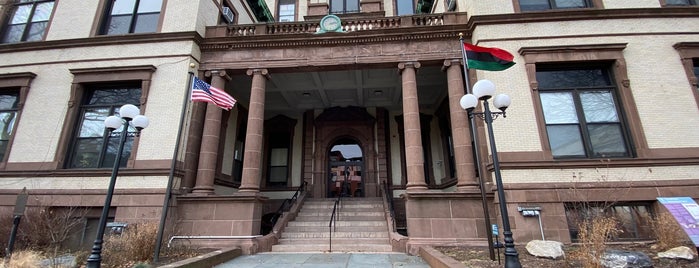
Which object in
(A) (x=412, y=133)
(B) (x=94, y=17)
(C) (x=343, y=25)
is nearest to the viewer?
(A) (x=412, y=133)

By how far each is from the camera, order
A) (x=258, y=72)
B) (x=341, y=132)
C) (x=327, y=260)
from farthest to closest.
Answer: (x=341, y=132)
(x=258, y=72)
(x=327, y=260)

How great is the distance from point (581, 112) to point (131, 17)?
16.4m

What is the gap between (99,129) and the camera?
435 inches

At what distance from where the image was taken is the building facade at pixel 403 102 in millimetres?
9039

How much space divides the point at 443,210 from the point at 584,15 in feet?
26.7

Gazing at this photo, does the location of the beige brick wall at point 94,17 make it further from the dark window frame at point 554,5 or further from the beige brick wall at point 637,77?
the dark window frame at point 554,5

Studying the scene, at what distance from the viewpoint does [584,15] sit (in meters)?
10.5

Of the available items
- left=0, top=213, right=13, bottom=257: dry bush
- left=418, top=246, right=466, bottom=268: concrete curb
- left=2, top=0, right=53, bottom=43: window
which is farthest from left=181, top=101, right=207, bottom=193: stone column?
left=418, top=246, right=466, bottom=268: concrete curb

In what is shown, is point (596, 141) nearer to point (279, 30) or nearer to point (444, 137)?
point (444, 137)

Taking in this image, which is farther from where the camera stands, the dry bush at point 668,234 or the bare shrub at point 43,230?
the bare shrub at point 43,230

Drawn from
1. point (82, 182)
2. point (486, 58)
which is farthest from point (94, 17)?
point (486, 58)

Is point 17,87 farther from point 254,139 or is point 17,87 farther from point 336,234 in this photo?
point 336,234

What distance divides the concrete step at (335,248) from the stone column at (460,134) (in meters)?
3.13

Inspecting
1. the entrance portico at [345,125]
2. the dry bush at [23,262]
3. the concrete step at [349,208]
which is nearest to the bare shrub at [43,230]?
the dry bush at [23,262]
